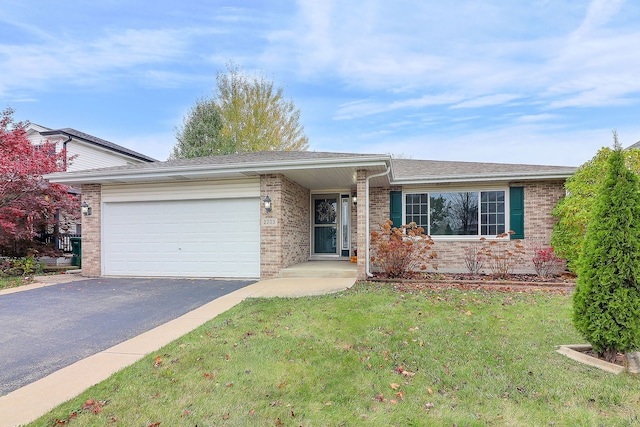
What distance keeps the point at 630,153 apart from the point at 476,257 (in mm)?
4193

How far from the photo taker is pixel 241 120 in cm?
2216

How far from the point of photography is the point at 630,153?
7719 millimetres

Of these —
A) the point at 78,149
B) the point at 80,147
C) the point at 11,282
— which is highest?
the point at 80,147

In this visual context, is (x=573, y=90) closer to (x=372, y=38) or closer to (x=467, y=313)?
(x=372, y=38)

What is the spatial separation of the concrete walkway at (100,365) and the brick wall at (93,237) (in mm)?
5171

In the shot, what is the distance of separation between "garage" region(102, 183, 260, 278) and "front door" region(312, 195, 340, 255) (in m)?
3.20

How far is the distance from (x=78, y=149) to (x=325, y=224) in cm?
1359

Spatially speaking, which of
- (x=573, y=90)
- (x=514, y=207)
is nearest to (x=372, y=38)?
(x=514, y=207)

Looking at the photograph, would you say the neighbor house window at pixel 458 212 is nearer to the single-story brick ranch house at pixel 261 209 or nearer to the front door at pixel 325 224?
the single-story brick ranch house at pixel 261 209

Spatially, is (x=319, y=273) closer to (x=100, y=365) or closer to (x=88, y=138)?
(x=100, y=365)

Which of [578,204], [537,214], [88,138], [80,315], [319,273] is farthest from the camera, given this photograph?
[88,138]

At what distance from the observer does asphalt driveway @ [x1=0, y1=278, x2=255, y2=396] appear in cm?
381

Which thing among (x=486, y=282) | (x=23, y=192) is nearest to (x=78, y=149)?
(x=23, y=192)

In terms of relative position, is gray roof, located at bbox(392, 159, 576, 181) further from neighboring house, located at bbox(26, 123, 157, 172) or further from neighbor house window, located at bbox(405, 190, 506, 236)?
neighboring house, located at bbox(26, 123, 157, 172)
